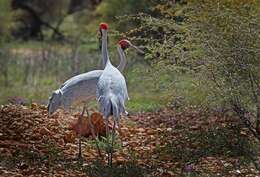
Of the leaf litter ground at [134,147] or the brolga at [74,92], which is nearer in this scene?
the leaf litter ground at [134,147]

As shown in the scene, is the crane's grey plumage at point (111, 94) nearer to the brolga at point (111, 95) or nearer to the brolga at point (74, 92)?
the brolga at point (111, 95)

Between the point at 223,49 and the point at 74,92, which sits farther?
the point at 74,92

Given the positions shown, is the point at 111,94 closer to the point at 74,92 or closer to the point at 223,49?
the point at 74,92

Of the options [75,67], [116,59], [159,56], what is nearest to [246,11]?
[159,56]

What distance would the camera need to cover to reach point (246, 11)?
734 centimetres

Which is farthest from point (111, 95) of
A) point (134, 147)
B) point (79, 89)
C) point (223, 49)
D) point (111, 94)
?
point (134, 147)

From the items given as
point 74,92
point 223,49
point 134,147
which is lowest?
point 134,147

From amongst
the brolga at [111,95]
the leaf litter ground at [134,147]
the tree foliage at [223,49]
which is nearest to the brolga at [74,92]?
the brolga at [111,95]

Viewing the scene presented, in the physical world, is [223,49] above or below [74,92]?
above

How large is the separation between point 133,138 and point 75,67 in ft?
21.4

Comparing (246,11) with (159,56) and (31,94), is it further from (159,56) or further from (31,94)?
(31,94)

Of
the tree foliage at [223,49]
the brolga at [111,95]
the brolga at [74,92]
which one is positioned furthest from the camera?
the brolga at [74,92]

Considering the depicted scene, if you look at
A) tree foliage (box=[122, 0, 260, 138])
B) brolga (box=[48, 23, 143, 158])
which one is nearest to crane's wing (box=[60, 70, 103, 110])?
brolga (box=[48, 23, 143, 158])

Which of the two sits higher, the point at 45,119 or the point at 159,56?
the point at 159,56
